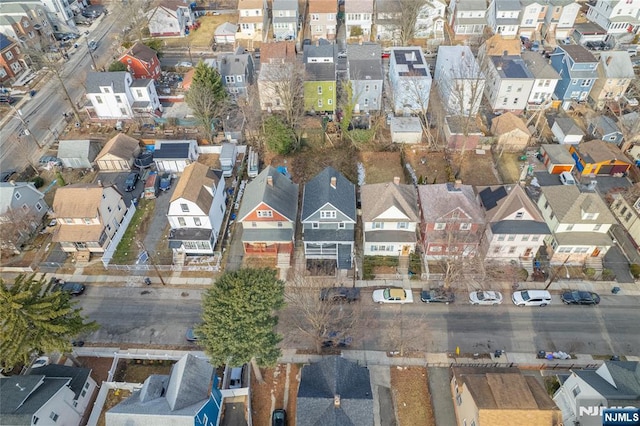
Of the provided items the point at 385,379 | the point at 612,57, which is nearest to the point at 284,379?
the point at 385,379

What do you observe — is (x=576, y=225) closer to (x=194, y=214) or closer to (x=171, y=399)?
(x=194, y=214)

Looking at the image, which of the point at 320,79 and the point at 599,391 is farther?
the point at 320,79

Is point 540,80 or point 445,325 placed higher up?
point 540,80

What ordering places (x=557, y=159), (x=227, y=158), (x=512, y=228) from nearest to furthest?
(x=512, y=228)
(x=557, y=159)
(x=227, y=158)

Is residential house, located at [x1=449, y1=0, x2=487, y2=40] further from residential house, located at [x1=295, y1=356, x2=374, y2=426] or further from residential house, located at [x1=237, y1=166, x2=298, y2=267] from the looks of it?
residential house, located at [x1=295, y1=356, x2=374, y2=426]

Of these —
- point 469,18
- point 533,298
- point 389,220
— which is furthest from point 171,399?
point 469,18

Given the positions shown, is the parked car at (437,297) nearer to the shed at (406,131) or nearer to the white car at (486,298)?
the white car at (486,298)
